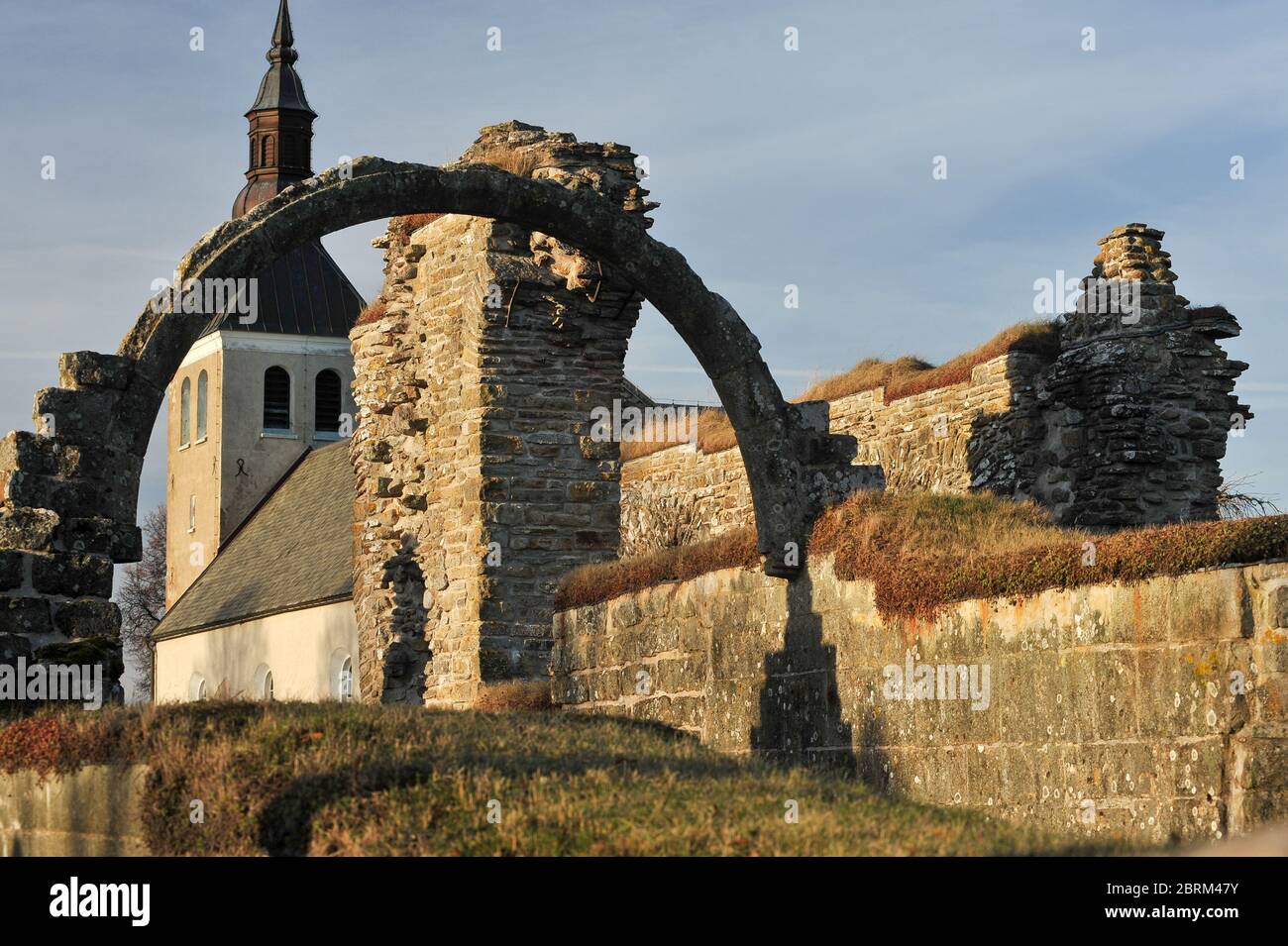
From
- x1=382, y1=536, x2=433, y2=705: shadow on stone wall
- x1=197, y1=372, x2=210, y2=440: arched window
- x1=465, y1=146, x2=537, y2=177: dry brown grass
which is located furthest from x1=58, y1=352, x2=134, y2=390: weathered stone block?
x1=197, y1=372, x2=210, y2=440: arched window

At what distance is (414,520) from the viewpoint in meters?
16.2

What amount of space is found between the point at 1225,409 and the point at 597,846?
36.4ft

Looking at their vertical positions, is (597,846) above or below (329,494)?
below

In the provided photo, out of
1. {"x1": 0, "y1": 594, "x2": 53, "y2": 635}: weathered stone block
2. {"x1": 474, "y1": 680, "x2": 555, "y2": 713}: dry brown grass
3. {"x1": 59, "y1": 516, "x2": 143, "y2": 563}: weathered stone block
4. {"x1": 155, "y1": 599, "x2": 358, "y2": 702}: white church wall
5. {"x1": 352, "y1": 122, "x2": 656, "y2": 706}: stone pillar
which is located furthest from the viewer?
{"x1": 155, "y1": 599, "x2": 358, "y2": 702}: white church wall

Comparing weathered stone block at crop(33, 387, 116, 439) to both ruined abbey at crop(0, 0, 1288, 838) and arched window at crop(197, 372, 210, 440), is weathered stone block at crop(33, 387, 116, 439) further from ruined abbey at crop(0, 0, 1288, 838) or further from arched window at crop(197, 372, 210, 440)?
arched window at crop(197, 372, 210, 440)

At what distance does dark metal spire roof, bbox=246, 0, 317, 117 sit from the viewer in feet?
→ 186

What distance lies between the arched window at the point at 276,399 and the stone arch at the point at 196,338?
46.3 metres

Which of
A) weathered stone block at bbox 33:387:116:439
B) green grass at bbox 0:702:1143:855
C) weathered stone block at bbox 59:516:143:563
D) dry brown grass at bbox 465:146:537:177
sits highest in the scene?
dry brown grass at bbox 465:146:537:177

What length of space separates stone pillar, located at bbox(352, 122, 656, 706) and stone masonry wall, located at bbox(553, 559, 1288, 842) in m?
3.42

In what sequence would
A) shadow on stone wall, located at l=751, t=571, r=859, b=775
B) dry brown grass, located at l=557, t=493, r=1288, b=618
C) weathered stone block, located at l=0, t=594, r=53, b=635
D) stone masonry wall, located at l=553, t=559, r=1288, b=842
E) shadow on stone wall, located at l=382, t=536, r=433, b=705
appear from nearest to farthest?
stone masonry wall, located at l=553, t=559, r=1288, b=842 → dry brown grass, located at l=557, t=493, r=1288, b=618 → weathered stone block, located at l=0, t=594, r=53, b=635 → shadow on stone wall, located at l=751, t=571, r=859, b=775 → shadow on stone wall, located at l=382, t=536, r=433, b=705

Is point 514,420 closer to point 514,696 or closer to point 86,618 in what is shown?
point 514,696
